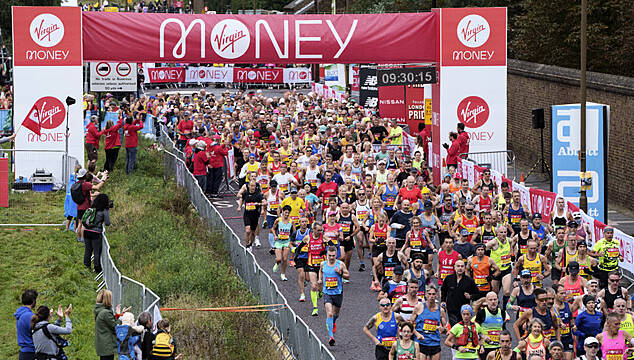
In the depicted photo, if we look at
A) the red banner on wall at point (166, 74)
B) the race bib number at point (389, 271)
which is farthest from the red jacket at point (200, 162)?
the red banner on wall at point (166, 74)

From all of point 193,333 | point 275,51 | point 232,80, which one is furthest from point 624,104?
point 232,80

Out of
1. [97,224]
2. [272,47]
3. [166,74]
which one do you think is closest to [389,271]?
[97,224]

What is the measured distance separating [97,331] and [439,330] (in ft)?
14.9

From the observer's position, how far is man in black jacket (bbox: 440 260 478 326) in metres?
15.5

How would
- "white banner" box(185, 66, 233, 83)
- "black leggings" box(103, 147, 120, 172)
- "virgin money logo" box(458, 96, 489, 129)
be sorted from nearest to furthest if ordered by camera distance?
"virgin money logo" box(458, 96, 489, 129), "black leggings" box(103, 147, 120, 172), "white banner" box(185, 66, 233, 83)

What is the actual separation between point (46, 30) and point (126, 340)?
1450cm

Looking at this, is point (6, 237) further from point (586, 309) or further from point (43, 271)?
point (586, 309)

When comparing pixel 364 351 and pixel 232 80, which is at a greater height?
pixel 232 80

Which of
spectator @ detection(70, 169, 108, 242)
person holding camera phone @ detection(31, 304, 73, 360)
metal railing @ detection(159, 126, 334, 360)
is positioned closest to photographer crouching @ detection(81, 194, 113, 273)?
spectator @ detection(70, 169, 108, 242)

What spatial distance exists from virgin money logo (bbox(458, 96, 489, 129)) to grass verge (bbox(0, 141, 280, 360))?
733 centimetres

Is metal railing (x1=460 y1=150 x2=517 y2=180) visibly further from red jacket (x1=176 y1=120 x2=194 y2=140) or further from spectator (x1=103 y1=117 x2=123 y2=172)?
spectator (x1=103 y1=117 x2=123 y2=172)

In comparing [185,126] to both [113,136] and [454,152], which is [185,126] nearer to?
[113,136]

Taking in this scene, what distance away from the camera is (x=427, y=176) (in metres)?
26.0

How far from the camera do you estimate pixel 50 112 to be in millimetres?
25766
